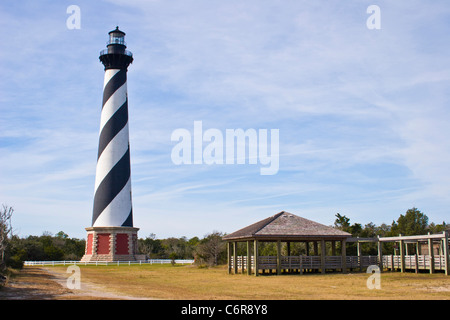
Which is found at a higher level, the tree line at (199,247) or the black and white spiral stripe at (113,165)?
the black and white spiral stripe at (113,165)

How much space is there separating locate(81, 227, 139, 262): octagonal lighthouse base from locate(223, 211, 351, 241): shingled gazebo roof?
19495 mm

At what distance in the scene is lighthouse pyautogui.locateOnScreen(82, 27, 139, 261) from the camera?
156ft

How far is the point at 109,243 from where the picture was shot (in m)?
47.5

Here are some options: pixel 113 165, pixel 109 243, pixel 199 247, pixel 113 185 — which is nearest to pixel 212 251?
pixel 199 247

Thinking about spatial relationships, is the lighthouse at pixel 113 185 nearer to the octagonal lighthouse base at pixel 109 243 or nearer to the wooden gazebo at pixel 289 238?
the octagonal lighthouse base at pixel 109 243

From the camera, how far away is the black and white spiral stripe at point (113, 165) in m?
47.4

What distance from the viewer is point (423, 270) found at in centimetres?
3180

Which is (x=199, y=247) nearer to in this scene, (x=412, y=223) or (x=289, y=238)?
(x=289, y=238)

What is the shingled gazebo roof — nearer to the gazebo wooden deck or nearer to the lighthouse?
the gazebo wooden deck

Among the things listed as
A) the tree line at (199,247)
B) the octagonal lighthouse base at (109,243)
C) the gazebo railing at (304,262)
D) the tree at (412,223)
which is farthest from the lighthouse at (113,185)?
the tree at (412,223)

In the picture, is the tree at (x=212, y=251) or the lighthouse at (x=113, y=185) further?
the lighthouse at (x=113, y=185)

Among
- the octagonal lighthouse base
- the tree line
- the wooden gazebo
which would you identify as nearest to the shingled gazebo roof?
the wooden gazebo
